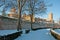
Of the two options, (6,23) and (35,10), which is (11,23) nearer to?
(6,23)

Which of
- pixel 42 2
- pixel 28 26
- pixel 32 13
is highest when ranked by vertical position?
pixel 42 2

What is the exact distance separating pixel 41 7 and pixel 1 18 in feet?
46.8

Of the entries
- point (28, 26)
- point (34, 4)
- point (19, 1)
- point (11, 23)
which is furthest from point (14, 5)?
point (28, 26)

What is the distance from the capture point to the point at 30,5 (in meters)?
48.6

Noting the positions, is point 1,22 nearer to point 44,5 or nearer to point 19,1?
point 19,1

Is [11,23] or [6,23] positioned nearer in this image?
[6,23]

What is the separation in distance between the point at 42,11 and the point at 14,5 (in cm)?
1335

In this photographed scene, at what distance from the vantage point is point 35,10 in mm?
49719

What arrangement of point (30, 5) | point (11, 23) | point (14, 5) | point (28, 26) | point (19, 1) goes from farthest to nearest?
point (28, 26), point (30, 5), point (11, 23), point (14, 5), point (19, 1)

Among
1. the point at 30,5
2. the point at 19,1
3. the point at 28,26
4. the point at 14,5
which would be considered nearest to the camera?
the point at 19,1

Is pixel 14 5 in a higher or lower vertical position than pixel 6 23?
higher

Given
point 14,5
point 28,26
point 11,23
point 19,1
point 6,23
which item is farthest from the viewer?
point 28,26

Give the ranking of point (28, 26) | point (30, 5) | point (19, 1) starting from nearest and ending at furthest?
point (19, 1)
point (30, 5)
point (28, 26)

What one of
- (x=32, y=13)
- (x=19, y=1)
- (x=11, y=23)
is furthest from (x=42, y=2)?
(x=19, y=1)
